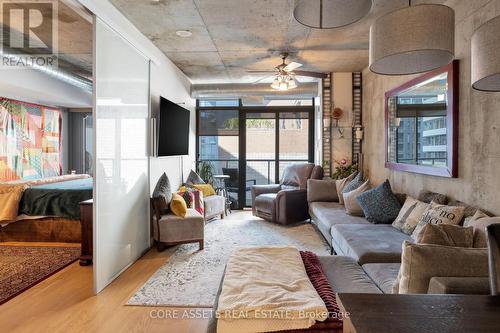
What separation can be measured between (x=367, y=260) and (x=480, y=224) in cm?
76

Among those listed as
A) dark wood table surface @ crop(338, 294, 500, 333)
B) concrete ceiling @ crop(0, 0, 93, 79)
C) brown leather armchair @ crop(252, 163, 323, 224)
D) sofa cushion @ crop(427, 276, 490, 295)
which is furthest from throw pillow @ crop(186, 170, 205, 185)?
dark wood table surface @ crop(338, 294, 500, 333)

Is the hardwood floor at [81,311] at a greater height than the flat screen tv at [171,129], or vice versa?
the flat screen tv at [171,129]

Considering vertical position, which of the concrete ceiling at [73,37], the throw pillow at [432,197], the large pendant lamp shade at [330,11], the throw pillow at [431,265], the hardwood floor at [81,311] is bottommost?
the hardwood floor at [81,311]

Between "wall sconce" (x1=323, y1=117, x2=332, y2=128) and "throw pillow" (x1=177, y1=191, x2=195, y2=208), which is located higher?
"wall sconce" (x1=323, y1=117, x2=332, y2=128)

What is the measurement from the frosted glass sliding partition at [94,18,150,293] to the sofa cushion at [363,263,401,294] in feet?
7.27

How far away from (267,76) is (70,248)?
4.09 m

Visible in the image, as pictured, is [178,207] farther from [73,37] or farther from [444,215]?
[444,215]

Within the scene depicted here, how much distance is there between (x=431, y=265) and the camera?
135 cm

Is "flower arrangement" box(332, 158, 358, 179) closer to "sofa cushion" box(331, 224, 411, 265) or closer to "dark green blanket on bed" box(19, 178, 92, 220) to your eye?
"sofa cushion" box(331, 224, 411, 265)

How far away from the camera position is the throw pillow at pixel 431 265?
134 cm

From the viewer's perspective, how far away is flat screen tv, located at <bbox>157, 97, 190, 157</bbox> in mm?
4145

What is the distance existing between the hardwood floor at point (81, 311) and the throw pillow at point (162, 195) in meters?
0.96

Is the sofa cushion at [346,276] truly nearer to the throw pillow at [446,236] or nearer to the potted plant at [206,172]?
the throw pillow at [446,236]

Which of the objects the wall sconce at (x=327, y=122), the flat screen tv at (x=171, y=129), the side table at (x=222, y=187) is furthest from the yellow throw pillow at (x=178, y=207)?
the wall sconce at (x=327, y=122)
